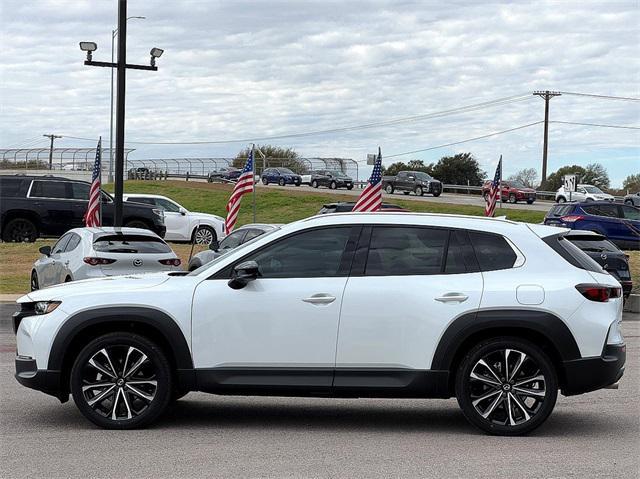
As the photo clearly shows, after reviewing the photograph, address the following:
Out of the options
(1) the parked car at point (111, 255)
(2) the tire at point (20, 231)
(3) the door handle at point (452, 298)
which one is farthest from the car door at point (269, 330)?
(2) the tire at point (20, 231)

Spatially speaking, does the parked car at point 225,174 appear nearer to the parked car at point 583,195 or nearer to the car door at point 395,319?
the parked car at point 583,195

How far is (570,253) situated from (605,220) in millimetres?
23460

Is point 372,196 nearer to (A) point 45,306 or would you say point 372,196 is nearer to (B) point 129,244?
(B) point 129,244

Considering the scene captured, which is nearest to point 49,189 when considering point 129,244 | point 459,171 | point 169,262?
point 129,244

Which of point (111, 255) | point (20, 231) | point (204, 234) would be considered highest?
point (111, 255)

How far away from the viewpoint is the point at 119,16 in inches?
825

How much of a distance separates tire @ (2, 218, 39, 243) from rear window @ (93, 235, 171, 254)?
13.5 metres

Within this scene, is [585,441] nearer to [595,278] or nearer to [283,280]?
[595,278]

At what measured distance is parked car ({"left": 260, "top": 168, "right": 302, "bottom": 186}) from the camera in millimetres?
70062

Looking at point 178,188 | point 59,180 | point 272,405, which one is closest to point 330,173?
point 178,188

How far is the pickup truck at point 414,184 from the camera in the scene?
60250mm

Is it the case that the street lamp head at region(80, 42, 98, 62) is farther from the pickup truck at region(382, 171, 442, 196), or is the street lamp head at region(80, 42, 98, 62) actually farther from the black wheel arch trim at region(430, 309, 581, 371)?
the pickup truck at region(382, 171, 442, 196)

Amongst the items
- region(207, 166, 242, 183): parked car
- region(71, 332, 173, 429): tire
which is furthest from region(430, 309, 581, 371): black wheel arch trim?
region(207, 166, 242, 183): parked car

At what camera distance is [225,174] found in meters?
77.2
